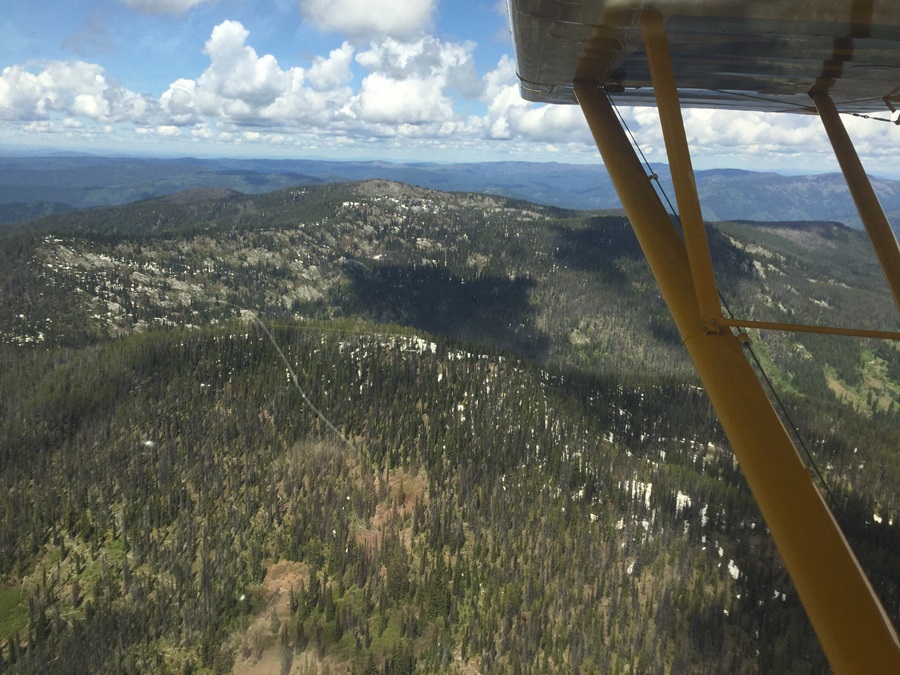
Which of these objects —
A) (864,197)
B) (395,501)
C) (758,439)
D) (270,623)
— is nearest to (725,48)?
(864,197)

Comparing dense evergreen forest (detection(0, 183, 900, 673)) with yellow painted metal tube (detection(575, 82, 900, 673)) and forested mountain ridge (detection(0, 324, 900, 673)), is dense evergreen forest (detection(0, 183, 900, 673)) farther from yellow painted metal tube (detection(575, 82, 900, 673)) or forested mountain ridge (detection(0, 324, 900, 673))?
yellow painted metal tube (detection(575, 82, 900, 673))

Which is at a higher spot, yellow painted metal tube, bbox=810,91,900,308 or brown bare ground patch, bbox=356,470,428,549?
yellow painted metal tube, bbox=810,91,900,308

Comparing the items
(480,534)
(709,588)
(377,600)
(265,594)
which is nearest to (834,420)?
(709,588)

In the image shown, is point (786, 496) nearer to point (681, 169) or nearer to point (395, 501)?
point (681, 169)

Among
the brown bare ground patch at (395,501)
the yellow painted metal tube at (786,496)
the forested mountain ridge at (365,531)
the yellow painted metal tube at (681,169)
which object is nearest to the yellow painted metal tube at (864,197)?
the yellow painted metal tube at (681,169)

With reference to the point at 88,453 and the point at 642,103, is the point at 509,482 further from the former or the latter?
the point at 642,103

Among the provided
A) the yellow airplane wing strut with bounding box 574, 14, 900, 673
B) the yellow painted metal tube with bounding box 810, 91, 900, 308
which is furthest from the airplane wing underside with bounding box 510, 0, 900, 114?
the yellow airplane wing strut with bounding box 574, 14, 900, 673
